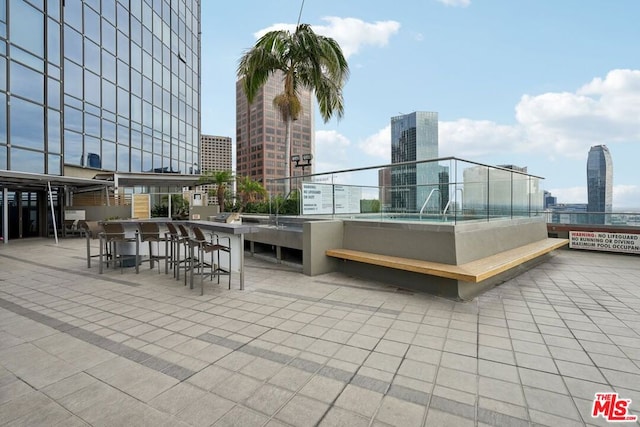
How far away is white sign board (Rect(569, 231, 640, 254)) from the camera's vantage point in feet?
32.2

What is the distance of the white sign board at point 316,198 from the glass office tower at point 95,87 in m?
14.4

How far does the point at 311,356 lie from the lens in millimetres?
3076

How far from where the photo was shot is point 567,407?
2.29 meters

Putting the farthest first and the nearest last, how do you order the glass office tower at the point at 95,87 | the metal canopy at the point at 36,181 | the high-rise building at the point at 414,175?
the glass office tower at the point at 95,87
the metal canopy at the point at 36,181
the high-rise building at the point at 414,175

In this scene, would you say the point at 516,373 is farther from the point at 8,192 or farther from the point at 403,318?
the point at 8,192

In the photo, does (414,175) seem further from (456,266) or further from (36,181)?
(36,181)

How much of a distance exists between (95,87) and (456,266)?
70.5 feet

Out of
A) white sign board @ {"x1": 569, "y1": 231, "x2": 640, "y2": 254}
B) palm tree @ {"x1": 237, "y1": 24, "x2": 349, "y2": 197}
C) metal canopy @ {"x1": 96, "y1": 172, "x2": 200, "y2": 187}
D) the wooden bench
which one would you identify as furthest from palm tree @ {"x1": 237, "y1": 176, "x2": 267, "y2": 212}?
white sign board @ {"x1": 569, "y1": 231, "x2": 640, "y2": 254}

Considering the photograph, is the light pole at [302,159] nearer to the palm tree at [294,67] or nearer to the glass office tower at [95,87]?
the palm tree at [294,67]

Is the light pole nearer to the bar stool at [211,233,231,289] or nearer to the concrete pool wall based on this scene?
the concrete pool wall

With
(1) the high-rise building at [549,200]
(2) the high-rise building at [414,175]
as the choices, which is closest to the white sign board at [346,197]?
(2) the high-rise building at [414,175]

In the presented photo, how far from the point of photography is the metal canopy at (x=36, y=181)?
39.6 feet

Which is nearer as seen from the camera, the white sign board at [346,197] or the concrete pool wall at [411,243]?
the concrete pool wall at [411,243]

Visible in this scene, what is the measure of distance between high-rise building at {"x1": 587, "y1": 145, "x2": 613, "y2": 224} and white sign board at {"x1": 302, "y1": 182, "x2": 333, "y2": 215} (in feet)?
33.3
